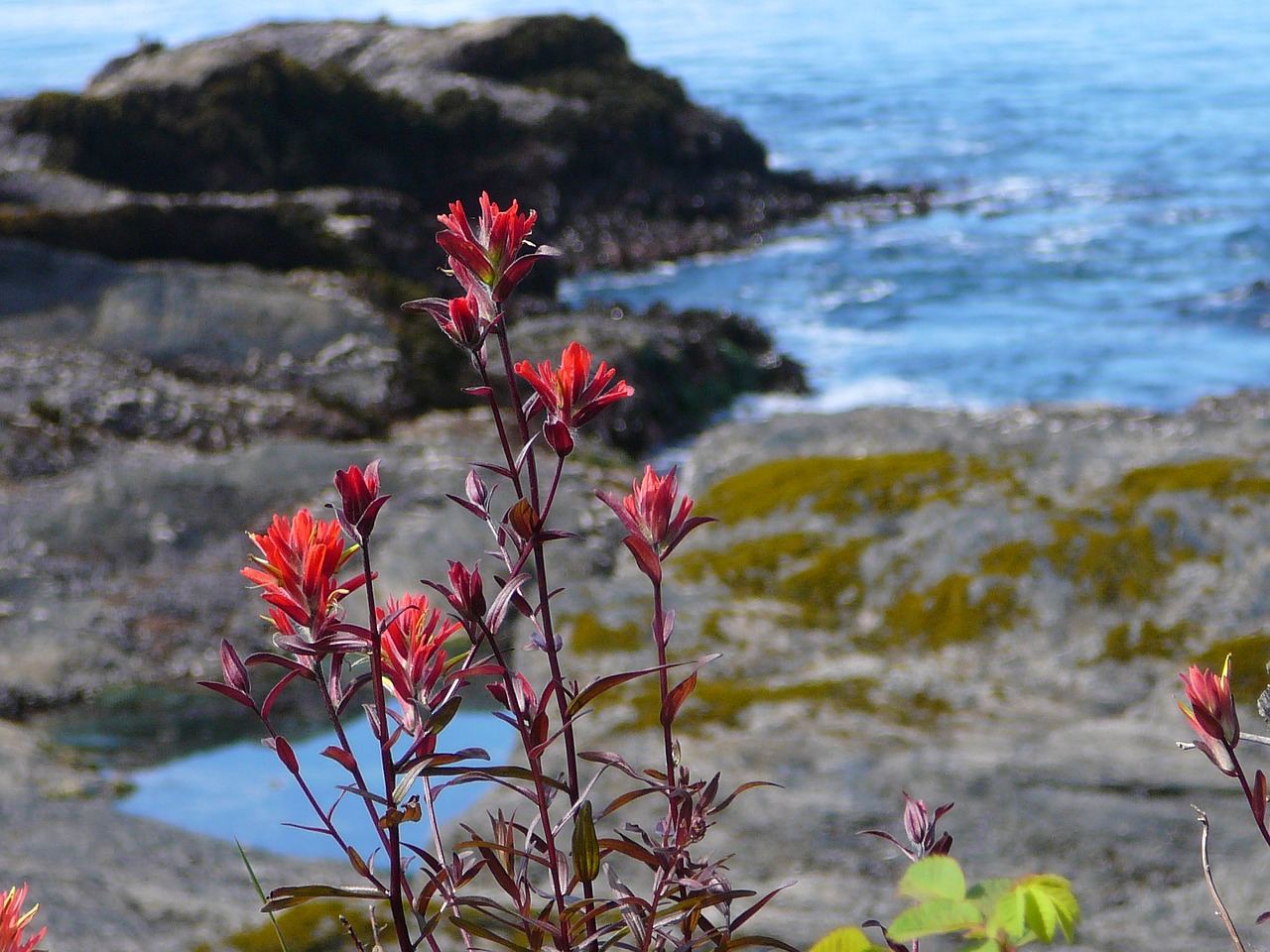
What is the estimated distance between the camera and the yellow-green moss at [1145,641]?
2986 mm

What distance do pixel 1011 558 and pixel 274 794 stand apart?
8.17 feet

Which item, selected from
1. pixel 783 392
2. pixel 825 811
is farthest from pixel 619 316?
pixel 825 811

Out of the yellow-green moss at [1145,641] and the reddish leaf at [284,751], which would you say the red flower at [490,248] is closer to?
the reddish leaf at [284,751]

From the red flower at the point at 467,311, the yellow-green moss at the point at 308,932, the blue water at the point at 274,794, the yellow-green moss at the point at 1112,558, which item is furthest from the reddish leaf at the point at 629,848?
the yellow-green moss at the point at 1112,558

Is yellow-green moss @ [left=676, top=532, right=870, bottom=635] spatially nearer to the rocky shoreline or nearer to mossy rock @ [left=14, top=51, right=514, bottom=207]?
the rocky shoreline

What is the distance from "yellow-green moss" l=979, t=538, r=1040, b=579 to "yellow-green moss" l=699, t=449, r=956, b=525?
13.8 inches

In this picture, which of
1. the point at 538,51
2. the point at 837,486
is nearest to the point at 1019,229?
the point at 538,51

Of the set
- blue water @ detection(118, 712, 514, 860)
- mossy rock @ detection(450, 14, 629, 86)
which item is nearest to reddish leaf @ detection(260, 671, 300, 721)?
blue water @ detection(118, 712, 514, 860)

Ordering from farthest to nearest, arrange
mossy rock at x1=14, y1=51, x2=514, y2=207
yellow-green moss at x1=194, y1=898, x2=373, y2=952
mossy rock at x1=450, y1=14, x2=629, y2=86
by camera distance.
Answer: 1. mossy rock at x1=450, y1=14, x2=629, y2=86
2. mossy rock at x1=14, y1=51, x2=514, y2=207
3. yellow-green moss at x1=194, y1=898, x2=373, y2=952

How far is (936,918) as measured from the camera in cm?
84

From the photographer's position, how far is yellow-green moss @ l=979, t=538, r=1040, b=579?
3297mm

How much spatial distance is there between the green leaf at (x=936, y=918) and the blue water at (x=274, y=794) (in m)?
2.43

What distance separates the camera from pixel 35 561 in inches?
233

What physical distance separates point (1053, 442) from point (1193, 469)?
51 cm
